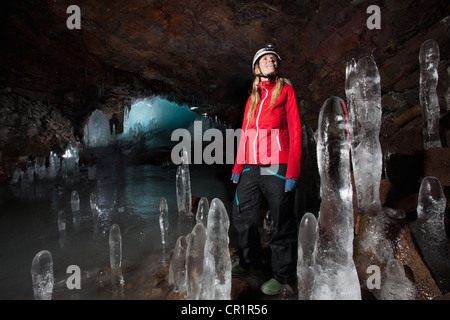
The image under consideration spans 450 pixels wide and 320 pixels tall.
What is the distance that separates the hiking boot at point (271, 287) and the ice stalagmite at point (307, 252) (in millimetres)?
215

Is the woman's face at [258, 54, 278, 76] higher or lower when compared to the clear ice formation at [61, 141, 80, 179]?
higher

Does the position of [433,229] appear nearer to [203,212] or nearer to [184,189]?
[203,212]

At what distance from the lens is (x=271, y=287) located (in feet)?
6.66

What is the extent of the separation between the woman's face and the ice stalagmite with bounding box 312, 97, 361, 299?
880mm

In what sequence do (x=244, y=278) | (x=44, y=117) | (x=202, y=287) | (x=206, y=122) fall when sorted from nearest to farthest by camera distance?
1. (x=202, y=287)
2. (x=244, y=278)
3. (x=44, y=117)
4. (x=206, y=122)

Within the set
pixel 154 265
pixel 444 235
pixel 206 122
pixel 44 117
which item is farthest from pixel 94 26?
pixel 206 122

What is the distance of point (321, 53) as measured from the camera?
752cm

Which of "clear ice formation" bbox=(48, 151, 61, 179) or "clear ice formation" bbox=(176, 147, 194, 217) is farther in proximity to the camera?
"clear ice formation" bbox=(48, 151, 61, 179)

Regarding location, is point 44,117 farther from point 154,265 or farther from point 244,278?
point 244,278

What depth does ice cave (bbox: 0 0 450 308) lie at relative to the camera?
1.72 m

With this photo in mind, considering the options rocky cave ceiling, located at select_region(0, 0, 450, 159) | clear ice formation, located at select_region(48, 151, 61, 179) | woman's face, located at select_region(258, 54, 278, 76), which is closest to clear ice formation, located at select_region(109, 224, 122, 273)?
woman's face, located at select_region(258, 54, 278, 76)

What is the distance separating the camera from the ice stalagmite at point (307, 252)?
179 cm

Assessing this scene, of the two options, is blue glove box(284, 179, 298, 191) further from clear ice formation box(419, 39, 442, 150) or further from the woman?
clear ice formation box(419, 39, 442, 150)
